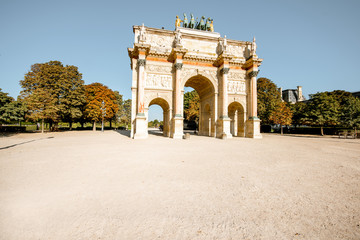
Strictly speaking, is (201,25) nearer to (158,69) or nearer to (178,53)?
(178,53)

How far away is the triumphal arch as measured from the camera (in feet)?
59.1

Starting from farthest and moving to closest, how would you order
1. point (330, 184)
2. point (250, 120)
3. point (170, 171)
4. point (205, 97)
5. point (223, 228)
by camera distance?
point (205, 97), point (250, 120), point (170, 171), point (330, 184), point (223, 228)

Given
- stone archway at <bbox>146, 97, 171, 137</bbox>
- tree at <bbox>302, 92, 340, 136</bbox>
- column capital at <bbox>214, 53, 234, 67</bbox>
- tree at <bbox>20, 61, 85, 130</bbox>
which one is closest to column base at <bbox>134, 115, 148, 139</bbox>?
stone archway at <bbox>146, 97, 171, 137</bbox>

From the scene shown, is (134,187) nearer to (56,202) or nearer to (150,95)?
(56,202)

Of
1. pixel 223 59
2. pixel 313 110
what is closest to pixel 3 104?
pixel 223 59

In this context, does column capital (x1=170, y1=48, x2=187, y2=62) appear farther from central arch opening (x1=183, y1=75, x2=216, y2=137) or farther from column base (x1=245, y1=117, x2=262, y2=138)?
column base (x1=245, y1=117, x2=262, y2=138)

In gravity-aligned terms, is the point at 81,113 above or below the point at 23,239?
above

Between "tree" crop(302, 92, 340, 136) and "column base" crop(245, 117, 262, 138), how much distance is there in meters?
13.3

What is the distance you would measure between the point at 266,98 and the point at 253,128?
52.0ft

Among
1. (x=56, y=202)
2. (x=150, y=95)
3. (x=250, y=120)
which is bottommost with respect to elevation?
(x=56, y=202)

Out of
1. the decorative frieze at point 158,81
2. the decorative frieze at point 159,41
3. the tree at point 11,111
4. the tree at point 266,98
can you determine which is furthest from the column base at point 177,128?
the tree at point 266,98

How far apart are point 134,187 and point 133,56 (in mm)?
18142

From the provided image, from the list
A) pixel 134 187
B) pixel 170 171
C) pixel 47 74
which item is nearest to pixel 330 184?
pixel 170 171

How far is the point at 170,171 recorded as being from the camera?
4945 millimetres
